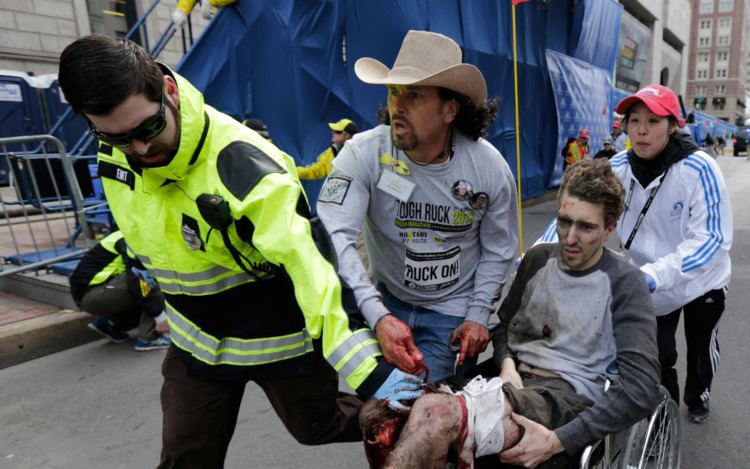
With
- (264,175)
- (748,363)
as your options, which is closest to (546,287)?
(264,175)

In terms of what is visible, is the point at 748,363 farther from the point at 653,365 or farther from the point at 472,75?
the point at 472,75

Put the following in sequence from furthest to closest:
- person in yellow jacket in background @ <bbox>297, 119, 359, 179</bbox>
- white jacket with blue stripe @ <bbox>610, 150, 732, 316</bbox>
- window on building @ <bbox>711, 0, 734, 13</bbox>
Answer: window on building @ <bbox>711, 0, 734, 13</bbox>, person in yellow jacket in background @ <bbox>297, 119, 359, 179</bbox>, white jacket with blue stripe @ <bbox>610, 150, 732, 316</bbox>

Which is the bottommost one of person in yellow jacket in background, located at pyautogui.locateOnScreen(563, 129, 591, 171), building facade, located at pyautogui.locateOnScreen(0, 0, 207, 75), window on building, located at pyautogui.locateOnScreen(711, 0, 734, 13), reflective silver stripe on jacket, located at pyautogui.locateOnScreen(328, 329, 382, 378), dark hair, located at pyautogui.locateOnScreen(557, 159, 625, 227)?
person in yellow jacket in background, located at pyautogui.locateOnScreen(563, 129, 591, 171)

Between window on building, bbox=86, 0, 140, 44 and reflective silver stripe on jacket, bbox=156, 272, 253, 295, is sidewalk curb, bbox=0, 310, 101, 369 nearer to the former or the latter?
reflective silver stripe on jacket, bbox=156, 272, 253, 295

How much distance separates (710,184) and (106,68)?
2316 millimetres

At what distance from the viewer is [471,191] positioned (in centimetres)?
204

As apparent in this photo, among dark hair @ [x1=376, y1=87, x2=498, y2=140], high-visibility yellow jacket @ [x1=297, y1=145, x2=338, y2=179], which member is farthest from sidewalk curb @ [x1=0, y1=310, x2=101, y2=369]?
dark hair @ [x1=376, y1=87, x2=498, y2=140]

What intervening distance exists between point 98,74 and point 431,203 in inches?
46.5

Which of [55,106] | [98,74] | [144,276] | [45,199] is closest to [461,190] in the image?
[98,74]

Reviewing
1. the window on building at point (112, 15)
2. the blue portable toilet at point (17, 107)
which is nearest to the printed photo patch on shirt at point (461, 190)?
the blue portable toilet at point (17, 107)

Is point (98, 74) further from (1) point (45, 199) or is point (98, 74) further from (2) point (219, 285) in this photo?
(1) point (45, 199)

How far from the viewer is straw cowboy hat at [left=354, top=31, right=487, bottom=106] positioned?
6.16ft

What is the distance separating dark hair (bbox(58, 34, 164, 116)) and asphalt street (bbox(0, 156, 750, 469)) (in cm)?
209

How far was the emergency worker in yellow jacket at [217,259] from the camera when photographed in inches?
54.1
